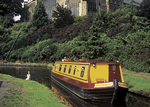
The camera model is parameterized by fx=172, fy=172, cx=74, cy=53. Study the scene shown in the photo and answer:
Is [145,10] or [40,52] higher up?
[145,10]

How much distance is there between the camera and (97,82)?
434 inches

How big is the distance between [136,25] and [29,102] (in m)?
23.0

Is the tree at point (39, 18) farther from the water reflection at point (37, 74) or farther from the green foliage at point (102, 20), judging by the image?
the water reflection at point (37, 74)

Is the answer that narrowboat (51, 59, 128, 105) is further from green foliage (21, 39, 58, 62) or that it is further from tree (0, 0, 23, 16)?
tree (0, 0, 23, 16)

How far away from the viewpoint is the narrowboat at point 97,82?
381 inches

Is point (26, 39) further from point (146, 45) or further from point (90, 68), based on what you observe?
point (90, 68)

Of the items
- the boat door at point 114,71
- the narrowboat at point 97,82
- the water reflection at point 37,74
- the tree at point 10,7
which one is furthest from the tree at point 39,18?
the boat door at point 114,71

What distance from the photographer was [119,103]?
33.0ft

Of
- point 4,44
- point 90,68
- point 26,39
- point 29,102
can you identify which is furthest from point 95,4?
point 29,102

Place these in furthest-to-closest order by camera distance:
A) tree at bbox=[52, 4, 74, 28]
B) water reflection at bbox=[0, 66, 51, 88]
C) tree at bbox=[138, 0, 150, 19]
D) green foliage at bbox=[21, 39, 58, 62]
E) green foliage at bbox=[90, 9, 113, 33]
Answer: tree at bbox=[52, 4, 74, 28] < green foliage at bbox=[21, 39, 58, 62] < green foliage at bbox=[90, 9, 113, 33] < tree at bbox=[138, 0, 150, 19] < water reflection at bbox=[0, 66, 51, 88]

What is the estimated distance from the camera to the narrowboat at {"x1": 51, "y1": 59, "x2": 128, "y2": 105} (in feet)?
31.8

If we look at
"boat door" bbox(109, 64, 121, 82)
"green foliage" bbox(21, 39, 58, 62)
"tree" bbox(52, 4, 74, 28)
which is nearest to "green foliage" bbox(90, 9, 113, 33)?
"tree" bbox(52, 4, 74, 28)

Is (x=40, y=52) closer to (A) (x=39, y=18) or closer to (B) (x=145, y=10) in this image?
(A) (x=39, y=18)

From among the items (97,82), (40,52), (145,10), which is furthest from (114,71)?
(40,52)
